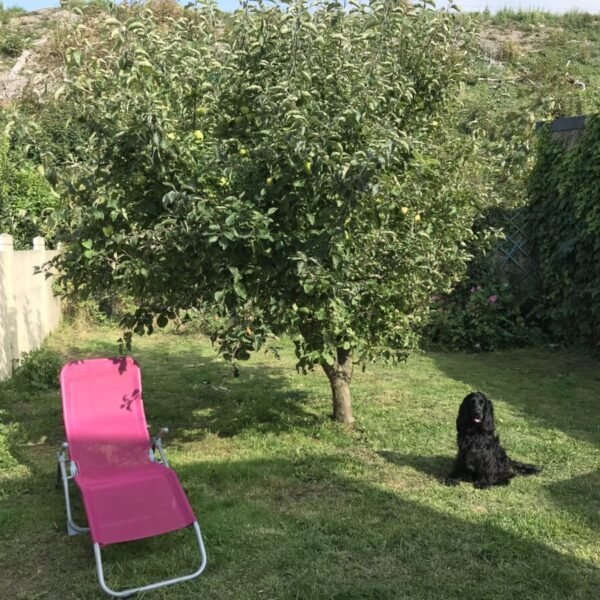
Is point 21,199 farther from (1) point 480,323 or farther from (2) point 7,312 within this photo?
(1) point 480,323

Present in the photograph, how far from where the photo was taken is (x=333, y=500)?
4367 mm

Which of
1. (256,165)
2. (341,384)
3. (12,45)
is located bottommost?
(341,384)

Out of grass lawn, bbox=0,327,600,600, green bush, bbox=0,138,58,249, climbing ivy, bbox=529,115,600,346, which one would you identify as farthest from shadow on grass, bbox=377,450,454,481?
green bush, bbox=0,138,58,249

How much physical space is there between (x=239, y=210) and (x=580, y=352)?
6.72 meters

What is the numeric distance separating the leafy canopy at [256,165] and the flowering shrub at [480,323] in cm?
490

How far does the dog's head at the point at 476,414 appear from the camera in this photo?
15.0 feet

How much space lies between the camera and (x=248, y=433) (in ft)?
18.7

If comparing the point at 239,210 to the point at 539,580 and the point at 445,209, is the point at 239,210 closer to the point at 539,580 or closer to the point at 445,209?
the point at 445,209

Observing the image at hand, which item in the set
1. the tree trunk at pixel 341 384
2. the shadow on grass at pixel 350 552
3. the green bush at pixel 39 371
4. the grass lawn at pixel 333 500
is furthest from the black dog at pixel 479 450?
the green bush at pixel 39 371

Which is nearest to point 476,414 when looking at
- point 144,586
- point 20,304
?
point 144,586

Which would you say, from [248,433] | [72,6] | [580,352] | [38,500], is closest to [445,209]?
[248,433]

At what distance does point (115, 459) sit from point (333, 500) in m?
1.45

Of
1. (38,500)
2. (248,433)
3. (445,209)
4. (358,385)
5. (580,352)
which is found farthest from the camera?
(580,352)

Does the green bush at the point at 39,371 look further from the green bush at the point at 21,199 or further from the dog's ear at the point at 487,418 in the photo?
the dog's ear at the point at 487,418
